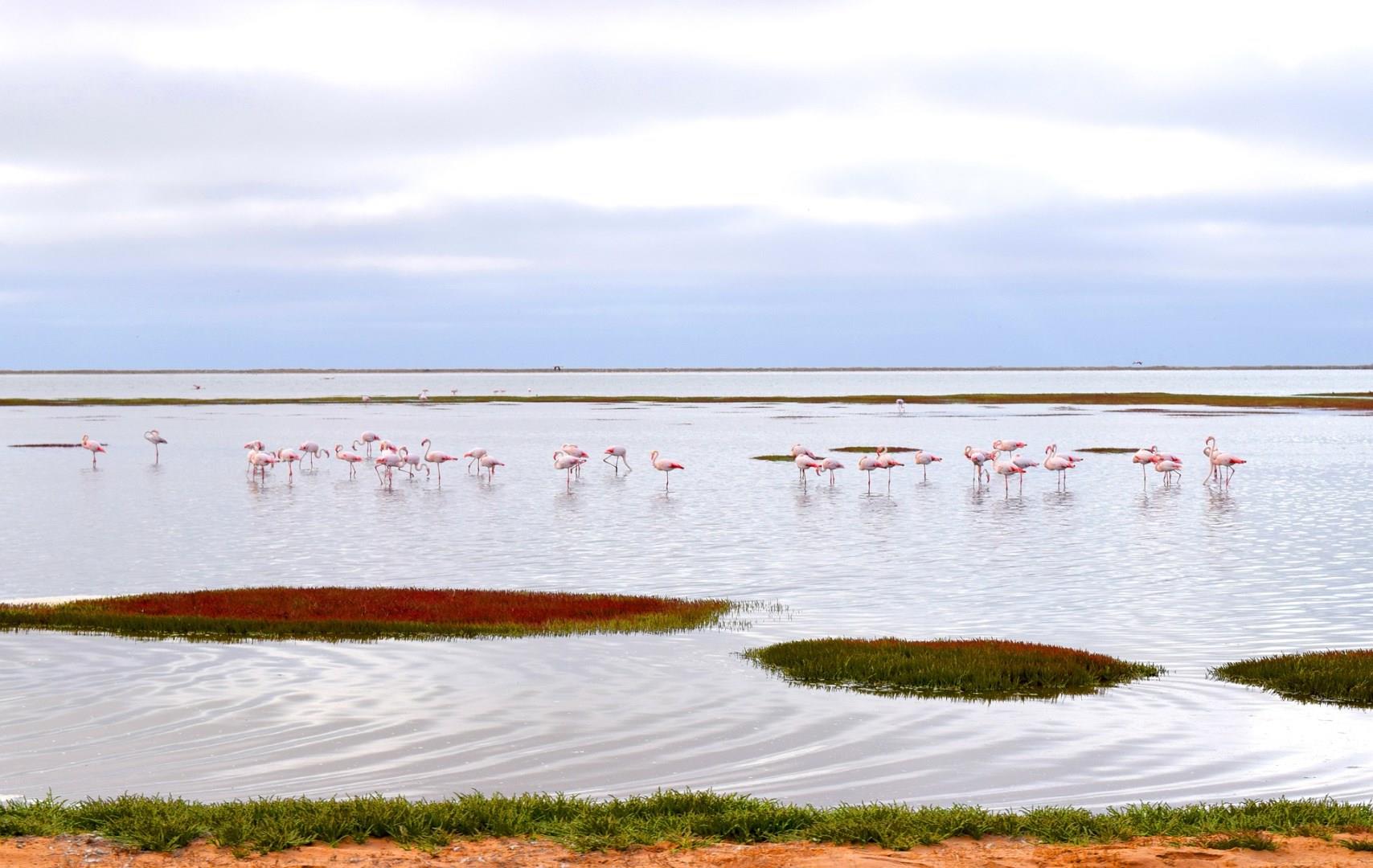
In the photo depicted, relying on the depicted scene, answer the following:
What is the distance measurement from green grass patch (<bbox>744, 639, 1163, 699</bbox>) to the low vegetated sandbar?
3.62 metres

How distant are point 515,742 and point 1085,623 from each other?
10.7 m

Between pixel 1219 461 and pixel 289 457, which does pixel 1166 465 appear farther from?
pixel 289 457

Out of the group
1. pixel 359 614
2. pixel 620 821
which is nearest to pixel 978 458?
pixel 359 614

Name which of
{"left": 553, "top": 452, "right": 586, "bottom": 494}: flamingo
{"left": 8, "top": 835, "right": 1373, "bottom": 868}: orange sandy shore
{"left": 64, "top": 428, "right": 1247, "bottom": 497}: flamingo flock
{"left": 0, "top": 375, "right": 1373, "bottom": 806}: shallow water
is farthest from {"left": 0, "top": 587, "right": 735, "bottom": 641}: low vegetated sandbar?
{"left": 553, "top": 452, "right": 586, "bottom": 494}: flamingo

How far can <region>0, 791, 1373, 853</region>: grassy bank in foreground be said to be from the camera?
10141 millimetres

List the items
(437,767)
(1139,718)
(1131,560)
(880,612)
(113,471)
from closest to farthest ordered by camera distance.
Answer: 1. (437,767)
2. (1139,718)
3. (880,612)
4. (1131,560)
5. (113,471)

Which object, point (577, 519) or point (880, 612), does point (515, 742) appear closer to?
point (880, 612)

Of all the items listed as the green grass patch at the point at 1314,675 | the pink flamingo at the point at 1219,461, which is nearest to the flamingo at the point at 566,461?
the pink flamingo at the point at 1219,461

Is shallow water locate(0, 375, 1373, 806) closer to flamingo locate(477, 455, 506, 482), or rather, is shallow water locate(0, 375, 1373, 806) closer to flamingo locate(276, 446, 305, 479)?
flamingo locate(276, 446, 305, 479)

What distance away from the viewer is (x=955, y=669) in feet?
56.3

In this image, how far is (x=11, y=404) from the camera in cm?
13900

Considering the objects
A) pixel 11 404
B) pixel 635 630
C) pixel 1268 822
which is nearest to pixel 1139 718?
pixel 1268 822

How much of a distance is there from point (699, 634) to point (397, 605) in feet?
17.0

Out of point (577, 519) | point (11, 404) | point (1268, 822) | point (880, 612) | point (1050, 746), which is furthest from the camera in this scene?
point (11, 404)
